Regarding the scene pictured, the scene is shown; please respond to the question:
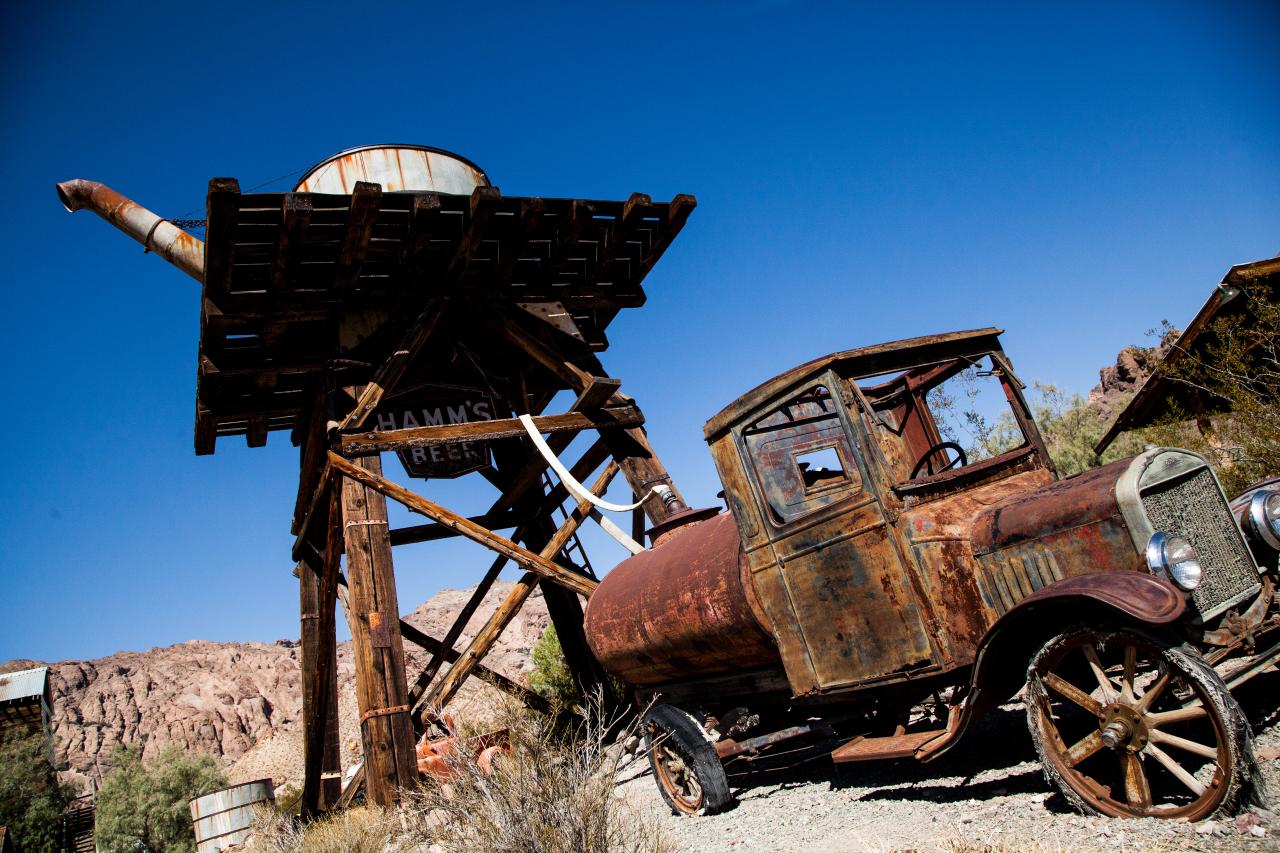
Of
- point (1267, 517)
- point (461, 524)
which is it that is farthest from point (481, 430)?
point (1267, 517)

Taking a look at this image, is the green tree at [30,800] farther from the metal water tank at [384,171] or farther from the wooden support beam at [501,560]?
the metal water tank at [384,171]

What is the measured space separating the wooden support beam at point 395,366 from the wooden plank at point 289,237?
1.16m

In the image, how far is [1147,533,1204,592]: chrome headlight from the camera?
355 cm

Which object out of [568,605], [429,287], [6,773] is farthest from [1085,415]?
[6,773]

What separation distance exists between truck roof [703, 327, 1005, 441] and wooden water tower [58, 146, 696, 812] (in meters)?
2.56

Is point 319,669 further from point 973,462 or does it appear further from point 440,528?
point 973,462

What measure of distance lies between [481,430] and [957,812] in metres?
5.36

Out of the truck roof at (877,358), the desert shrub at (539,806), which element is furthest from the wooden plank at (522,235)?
the desert shrub at (539,806)

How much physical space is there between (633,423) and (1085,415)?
93.2 feet

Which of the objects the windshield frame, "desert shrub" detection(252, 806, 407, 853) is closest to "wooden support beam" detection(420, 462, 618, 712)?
A: "desert shrub" detection(252, 806, 407, 853)

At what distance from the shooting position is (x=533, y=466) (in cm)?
931

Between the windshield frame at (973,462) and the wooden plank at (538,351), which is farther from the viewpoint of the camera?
the wooden plank at (538,351)

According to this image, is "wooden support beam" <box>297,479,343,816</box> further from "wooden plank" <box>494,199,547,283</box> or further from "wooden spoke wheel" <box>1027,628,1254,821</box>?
"wooden spoke wheel" <box>1027,628,1254,821</box>

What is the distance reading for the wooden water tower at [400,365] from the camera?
269 inches
